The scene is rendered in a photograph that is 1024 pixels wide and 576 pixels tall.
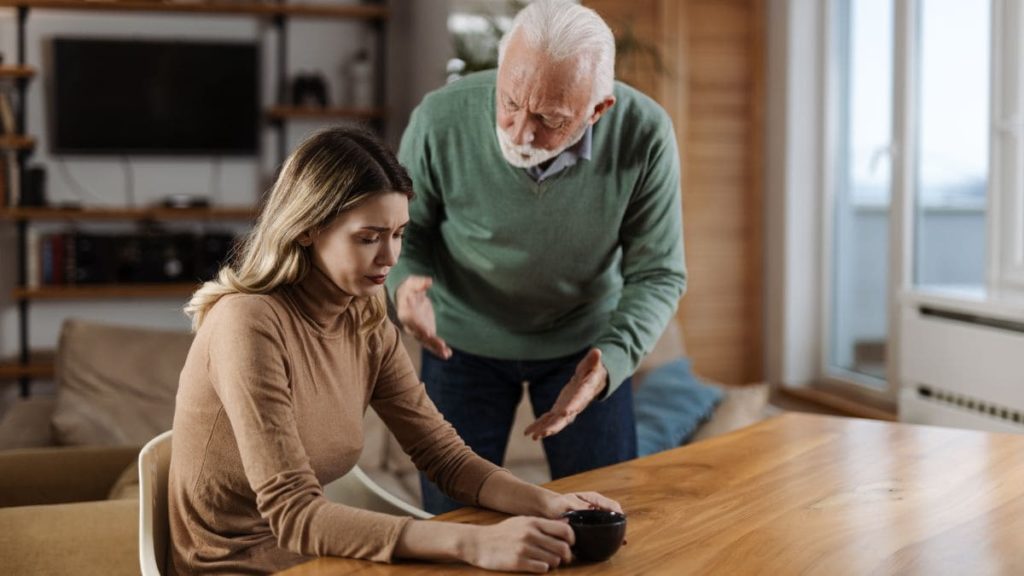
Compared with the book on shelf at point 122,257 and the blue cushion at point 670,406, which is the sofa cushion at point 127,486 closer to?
the blue cushion at point 670,406

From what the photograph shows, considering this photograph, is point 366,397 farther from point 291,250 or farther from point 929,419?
point 929,419

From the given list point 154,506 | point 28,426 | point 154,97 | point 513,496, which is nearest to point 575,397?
point 513,496

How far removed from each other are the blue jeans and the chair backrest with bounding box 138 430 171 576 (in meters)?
0.56

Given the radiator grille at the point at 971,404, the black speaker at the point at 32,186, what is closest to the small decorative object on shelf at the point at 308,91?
the black speaker at the point at 32,186

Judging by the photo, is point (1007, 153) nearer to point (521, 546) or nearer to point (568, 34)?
point (568, 34)

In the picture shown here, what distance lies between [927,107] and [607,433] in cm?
247

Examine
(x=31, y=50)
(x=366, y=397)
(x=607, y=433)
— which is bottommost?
(x=607, y=433)

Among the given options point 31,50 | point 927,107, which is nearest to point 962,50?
point 927,107

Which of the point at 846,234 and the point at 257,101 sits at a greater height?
the point at 257,101

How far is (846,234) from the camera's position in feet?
15.5

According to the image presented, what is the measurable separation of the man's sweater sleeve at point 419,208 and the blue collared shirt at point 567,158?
188mm

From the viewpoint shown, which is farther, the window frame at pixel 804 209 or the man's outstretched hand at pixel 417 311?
the window frame at pixel 804 209

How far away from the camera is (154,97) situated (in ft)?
17.8

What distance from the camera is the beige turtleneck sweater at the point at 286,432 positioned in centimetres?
138
